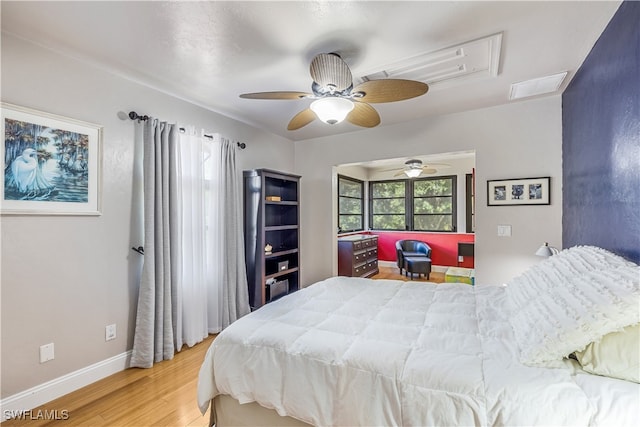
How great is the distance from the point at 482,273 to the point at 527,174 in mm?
1180

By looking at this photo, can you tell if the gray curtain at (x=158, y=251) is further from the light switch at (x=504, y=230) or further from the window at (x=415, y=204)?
the window at (x=415, y=204)

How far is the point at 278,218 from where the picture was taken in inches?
161

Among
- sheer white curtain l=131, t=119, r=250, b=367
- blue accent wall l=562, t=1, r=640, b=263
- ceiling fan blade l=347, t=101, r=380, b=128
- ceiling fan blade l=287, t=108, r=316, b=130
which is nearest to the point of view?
blue accent wall l=562, t=1, r=640, b=263

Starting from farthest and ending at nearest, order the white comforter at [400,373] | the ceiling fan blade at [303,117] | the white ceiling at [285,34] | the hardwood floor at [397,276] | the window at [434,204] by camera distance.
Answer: the window at [434,204] → the hardwood floor at [397,276] → the ceiling fan blade at [303,117] → the white ceiling at [285,34] → the white comforter at [400,373]

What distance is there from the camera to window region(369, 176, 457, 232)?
248 inches

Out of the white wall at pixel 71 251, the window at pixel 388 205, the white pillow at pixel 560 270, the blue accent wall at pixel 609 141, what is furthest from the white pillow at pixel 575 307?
the window at pixel 388 205

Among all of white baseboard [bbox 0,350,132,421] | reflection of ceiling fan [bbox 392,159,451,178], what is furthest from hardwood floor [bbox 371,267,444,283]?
white baseboard [bbox 0,350,132,421]

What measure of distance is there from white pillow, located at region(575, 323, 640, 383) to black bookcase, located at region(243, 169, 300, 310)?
294 cm

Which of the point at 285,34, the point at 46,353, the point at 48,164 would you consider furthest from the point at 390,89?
the point at 46,353

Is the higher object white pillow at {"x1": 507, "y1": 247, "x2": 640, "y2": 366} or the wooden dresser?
white pillow at {"x1": 507, "y1": 247, "x2": 640, "y2": 366}

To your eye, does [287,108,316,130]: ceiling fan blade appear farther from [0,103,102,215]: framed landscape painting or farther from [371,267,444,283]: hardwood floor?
[371,267,444,283]: hardwood floor

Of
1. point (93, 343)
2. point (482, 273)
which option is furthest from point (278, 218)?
point (482, 273)

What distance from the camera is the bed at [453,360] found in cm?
101

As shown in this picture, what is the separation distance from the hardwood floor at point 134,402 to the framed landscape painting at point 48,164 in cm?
134
